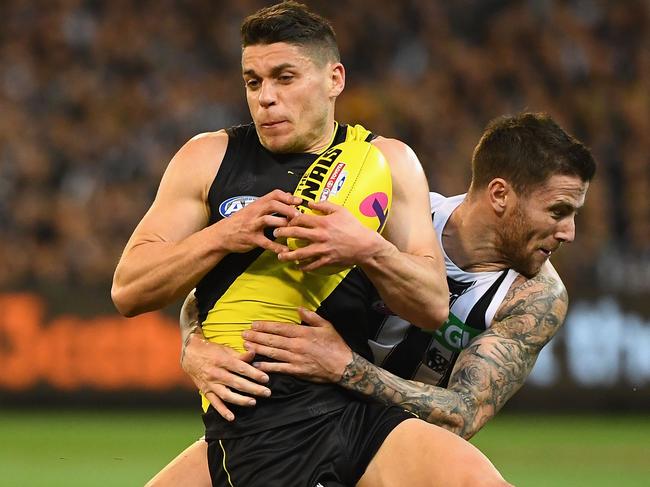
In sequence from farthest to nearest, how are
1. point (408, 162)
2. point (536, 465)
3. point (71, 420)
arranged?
point (71, 420) < point (536, 465) < point (408, 162)

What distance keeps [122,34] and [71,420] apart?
17.9ft

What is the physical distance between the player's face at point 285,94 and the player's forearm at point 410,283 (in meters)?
0.64

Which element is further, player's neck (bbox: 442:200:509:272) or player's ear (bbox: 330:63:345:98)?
player's neck (bbox: 442:200:509:272)

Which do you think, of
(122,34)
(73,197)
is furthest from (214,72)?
(73,197)

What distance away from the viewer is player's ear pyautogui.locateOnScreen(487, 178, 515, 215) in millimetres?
5602

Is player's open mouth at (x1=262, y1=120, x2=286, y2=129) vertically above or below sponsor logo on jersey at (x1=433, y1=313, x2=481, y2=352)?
above

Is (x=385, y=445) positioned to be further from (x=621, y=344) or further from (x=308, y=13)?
(x=621, y=344)

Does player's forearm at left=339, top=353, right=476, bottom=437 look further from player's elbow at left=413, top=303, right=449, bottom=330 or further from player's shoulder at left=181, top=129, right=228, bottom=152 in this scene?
player's shoulder at left=181, top=129, right=228, bottom=152

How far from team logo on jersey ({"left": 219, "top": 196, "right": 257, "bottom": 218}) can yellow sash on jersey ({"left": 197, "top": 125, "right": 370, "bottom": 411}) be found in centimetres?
21

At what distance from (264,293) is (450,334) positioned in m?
1.26

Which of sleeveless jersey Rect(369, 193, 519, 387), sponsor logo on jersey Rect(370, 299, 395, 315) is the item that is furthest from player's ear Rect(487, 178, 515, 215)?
sponsor logo on jersey Rect(370, 299, 395, 315)

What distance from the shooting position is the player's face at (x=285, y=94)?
182 inches

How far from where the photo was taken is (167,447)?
10.1 meters

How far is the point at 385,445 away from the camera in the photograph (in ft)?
14.6
